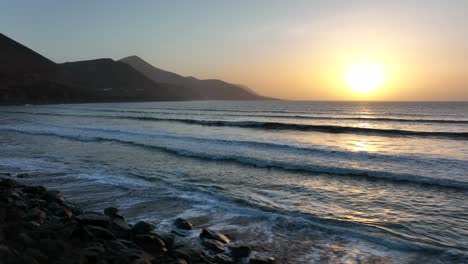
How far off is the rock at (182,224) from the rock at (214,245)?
1.07 metres

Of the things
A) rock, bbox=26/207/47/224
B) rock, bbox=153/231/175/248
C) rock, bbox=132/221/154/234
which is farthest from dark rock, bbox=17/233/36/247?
rock, bbox=153/231/175/248

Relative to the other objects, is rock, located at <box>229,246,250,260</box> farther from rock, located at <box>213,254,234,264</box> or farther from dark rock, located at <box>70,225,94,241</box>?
dark rock, located at <box>70,225,94,241</box>

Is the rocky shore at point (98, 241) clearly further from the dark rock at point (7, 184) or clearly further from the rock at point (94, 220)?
the dark rock at point (7, 184)

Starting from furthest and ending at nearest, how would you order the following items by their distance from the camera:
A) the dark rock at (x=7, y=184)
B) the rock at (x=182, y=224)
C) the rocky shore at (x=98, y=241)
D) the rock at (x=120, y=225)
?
1. the dark rock at (x=7, y=184)
2. the rock at (x=182, y=224)
3. the rock at (x=120, y=225)
4. the rocky shore at (x=98, y=241)

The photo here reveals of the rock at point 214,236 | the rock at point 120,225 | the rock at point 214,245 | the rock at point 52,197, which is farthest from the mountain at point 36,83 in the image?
the rock at point 214,245

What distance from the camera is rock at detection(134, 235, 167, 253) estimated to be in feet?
22.8

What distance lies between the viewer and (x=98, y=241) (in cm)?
678

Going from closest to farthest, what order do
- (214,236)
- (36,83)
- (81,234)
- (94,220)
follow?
(81,234) < (94,220) < (214,236) < (36,83)

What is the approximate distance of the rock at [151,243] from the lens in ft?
22.8

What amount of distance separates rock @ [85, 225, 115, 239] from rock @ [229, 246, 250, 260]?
2.24 meters

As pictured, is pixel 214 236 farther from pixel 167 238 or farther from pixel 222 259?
pixel 222 259

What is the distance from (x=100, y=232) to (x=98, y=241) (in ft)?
1.45

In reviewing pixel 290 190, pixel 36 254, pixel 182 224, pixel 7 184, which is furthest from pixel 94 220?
pixel 290 190

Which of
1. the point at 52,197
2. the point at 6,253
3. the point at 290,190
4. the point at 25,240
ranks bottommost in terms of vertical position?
the point at 290,190
